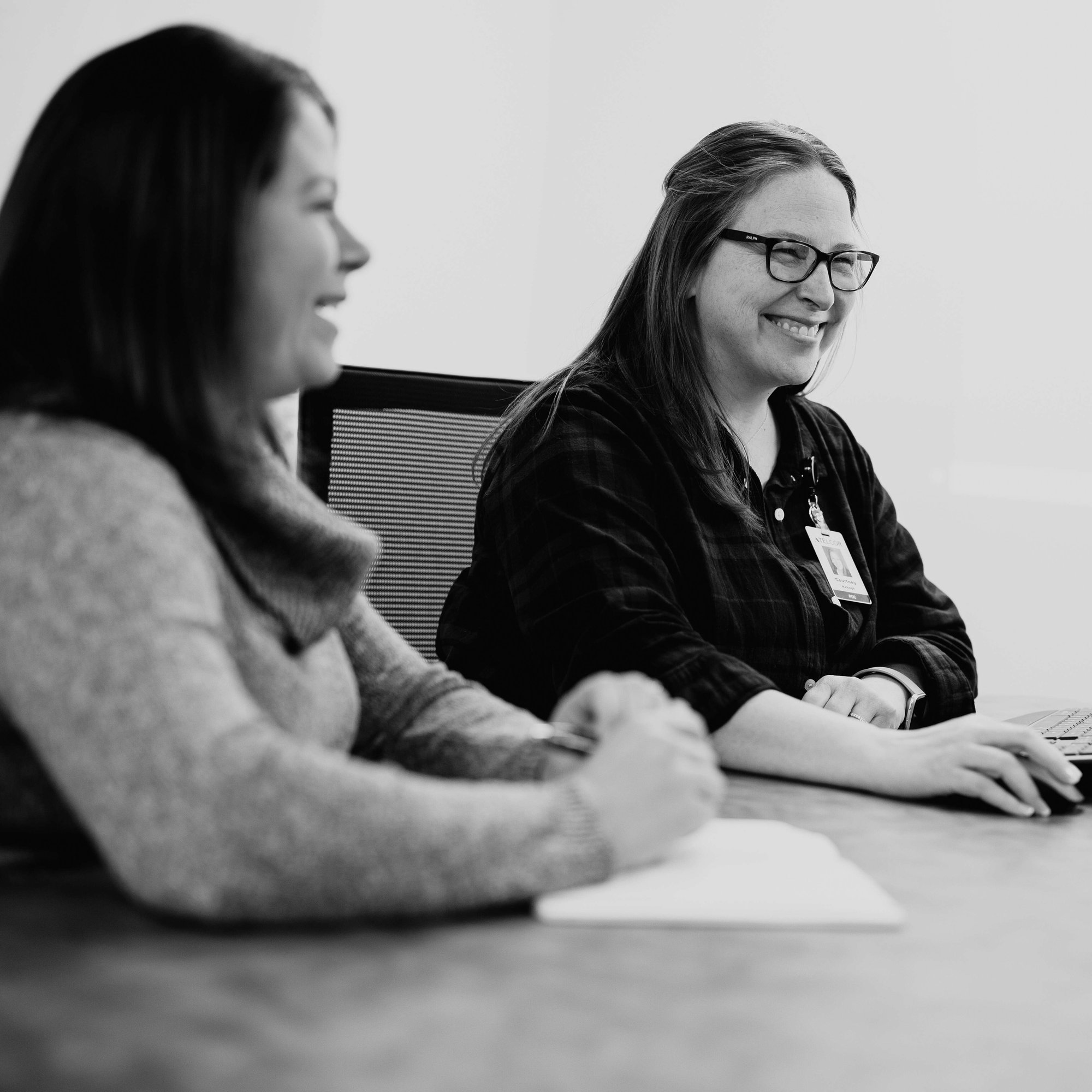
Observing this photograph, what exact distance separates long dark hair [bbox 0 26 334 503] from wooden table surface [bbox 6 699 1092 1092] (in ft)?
0.92

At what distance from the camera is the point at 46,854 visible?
766 millimetres

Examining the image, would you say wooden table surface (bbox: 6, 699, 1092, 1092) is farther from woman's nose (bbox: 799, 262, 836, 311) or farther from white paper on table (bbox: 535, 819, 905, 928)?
woman's nose (bbox: 799, 262, 836, 311)

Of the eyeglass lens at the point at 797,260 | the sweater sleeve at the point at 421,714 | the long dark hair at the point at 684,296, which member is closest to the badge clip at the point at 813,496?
the long dark hair at the point at 684,296

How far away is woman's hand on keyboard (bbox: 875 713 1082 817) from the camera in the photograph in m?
1.08

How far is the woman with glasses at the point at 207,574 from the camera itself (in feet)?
2.09

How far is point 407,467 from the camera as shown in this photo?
1.86 metres

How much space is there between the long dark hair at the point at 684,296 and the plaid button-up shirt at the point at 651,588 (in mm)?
52

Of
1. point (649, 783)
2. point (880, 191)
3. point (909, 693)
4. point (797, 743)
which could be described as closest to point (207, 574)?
point (649, 783)

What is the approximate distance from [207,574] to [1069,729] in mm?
1007

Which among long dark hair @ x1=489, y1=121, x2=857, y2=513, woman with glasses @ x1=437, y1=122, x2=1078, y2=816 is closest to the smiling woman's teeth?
woman with glasses @ x1=437, y1=122, x2=1078, y2=816

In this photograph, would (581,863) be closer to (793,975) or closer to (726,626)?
(793,975)

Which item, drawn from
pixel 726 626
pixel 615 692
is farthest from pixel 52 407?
pixel 726 626

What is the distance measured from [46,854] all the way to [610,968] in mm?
356

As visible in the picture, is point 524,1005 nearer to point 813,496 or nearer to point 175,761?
point 175,761
